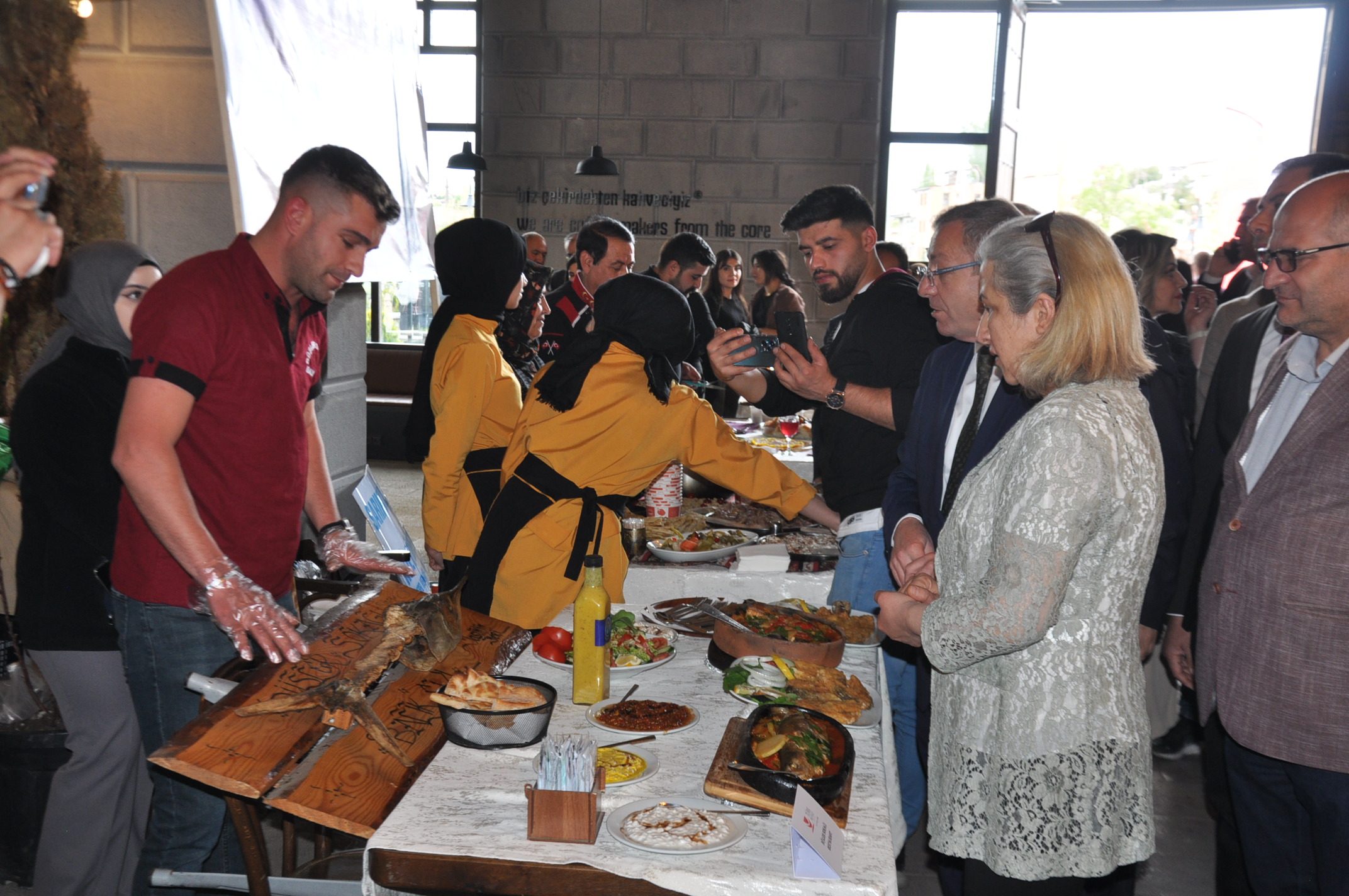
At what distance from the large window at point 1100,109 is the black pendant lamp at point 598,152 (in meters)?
2.55

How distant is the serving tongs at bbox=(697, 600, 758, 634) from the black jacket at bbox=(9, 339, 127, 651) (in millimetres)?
1291

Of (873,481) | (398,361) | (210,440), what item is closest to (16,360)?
(210,440)

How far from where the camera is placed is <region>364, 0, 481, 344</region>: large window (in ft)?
29.7

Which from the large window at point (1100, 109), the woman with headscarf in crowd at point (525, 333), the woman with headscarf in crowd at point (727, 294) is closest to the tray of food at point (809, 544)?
the woman with headscarf in crowd at point (525, 333)

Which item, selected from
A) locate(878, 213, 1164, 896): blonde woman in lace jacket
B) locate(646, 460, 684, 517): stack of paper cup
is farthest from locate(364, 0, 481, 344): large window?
locate(878, 213, 1164, 896): blonde woman in lace jacket

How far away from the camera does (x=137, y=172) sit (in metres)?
3.26

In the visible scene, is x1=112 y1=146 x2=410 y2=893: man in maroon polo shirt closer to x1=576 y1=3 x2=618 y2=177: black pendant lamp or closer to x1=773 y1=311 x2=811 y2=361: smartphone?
x1=773 y1=311 x2=811 y2=361: smartphone

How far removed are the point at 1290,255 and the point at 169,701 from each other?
2372 mm

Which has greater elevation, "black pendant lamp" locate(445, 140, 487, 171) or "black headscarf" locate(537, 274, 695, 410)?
"black pendant lamp" locate(445, 140, 487, 171)

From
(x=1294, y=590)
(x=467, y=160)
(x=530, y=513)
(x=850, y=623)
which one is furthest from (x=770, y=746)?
(x=467, y=160)

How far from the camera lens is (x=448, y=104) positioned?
30.1 feet

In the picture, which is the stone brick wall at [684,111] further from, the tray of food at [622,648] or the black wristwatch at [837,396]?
the tray of food at [622,648]

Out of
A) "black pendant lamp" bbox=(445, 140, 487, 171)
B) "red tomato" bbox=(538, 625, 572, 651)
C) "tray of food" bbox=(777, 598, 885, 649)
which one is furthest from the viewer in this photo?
"black pendant lamp" bbox=(445, 140, 487, 171)

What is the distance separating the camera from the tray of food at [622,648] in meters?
1.94
